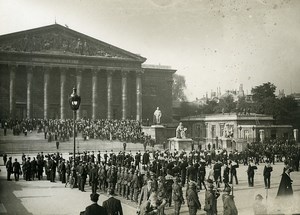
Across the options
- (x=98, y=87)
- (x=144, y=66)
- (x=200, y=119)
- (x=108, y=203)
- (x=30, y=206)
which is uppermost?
(x=144, y=66)

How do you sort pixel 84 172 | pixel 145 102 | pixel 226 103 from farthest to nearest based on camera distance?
pixel 226 103, pixel 145 102, pixel 84 172

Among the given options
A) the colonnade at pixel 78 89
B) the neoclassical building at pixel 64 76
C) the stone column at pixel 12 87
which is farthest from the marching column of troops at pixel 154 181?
the neoclassical building at pixel 64 76

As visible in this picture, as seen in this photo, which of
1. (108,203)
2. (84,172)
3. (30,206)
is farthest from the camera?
(84,172)

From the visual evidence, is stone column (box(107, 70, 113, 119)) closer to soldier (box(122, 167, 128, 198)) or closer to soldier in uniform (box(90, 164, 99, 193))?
soldier in uniform (box(90, 164, 99, 193))

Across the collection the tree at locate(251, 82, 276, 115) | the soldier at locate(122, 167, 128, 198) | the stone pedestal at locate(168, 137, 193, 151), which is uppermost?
the tree at locate(251, 82, 276, 115)

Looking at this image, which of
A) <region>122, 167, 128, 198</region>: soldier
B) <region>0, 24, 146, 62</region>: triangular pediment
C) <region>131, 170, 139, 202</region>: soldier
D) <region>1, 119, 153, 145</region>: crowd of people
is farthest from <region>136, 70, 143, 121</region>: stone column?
<region>131, 170, 139, 202</region>: soldier

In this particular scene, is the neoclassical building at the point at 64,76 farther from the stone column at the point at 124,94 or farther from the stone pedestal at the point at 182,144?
the stone pedestal at the point at 182,144

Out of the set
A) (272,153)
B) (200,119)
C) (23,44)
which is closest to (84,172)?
(272,153)

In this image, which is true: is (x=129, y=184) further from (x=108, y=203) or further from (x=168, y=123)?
(x=168, y=123)
